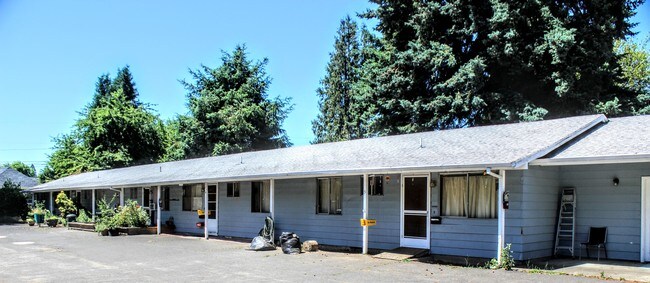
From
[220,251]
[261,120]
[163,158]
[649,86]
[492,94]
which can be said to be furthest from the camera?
[163,158]

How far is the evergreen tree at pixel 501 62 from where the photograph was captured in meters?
21.4

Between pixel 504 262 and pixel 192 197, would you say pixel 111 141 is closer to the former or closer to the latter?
pixel 192 197

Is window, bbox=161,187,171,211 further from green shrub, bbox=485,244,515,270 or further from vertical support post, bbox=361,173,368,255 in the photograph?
green shrub, bbox=485,244,515,270

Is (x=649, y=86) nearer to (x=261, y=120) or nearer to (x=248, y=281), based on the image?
(x=261, y=120)

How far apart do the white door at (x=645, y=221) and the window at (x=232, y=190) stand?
12.5 meters

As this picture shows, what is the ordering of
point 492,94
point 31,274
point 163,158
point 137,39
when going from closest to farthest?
point 31,274 < point 137,39 < point 492,94 < point 163,158

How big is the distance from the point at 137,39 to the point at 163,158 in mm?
29163

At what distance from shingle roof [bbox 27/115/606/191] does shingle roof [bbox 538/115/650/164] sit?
22cm

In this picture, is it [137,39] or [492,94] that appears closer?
[137,39]

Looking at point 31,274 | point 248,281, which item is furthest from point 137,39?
point 248,281

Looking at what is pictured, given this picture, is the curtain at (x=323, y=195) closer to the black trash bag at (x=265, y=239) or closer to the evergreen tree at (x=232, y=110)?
the black trash bag at (x=265, y=239)

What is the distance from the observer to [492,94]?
2245 cm

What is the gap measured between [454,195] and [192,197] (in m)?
12.5

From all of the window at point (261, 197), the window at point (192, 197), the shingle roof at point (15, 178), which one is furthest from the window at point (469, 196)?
the shingle roof at point (15, 178)
